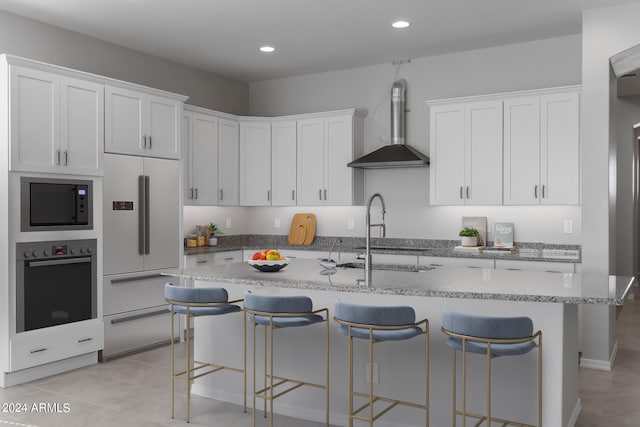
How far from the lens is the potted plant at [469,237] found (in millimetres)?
5688

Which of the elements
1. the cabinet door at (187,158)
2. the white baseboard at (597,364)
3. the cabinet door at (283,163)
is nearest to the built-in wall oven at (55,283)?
the cabinet door at (187,158)

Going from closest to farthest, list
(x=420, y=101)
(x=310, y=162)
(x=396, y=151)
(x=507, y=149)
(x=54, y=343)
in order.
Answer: (x=54, y=343), (x=507, y=149), (x=396, y=151), (x=420, y=101), (x=310, y=162)

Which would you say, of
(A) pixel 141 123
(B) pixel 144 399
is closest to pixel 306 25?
(A) pixel 141 123

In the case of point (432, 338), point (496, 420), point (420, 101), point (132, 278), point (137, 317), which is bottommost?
point (496, 420)

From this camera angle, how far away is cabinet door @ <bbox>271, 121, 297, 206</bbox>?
261 inches

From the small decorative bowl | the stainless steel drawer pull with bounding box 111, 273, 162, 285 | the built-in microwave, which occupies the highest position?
the built-in microwave

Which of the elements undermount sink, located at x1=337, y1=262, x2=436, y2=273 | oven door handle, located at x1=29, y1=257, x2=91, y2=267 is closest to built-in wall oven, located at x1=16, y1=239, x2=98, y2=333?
oven door handle, located at x1=29, y1=257, x2=91, y2=267

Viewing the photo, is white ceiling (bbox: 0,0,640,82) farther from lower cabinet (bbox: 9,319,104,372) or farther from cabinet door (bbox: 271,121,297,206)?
lower cabinet (bbox: 9,319,104,372)

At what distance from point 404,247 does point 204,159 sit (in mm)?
2429

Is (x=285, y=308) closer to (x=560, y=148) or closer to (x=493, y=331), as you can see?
(x=493, y=331)

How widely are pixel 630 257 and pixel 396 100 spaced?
4.72m

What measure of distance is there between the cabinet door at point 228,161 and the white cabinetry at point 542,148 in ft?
10.1

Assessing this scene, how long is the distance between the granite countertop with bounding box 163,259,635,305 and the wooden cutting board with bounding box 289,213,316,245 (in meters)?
2.68

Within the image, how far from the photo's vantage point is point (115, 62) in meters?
5.67
